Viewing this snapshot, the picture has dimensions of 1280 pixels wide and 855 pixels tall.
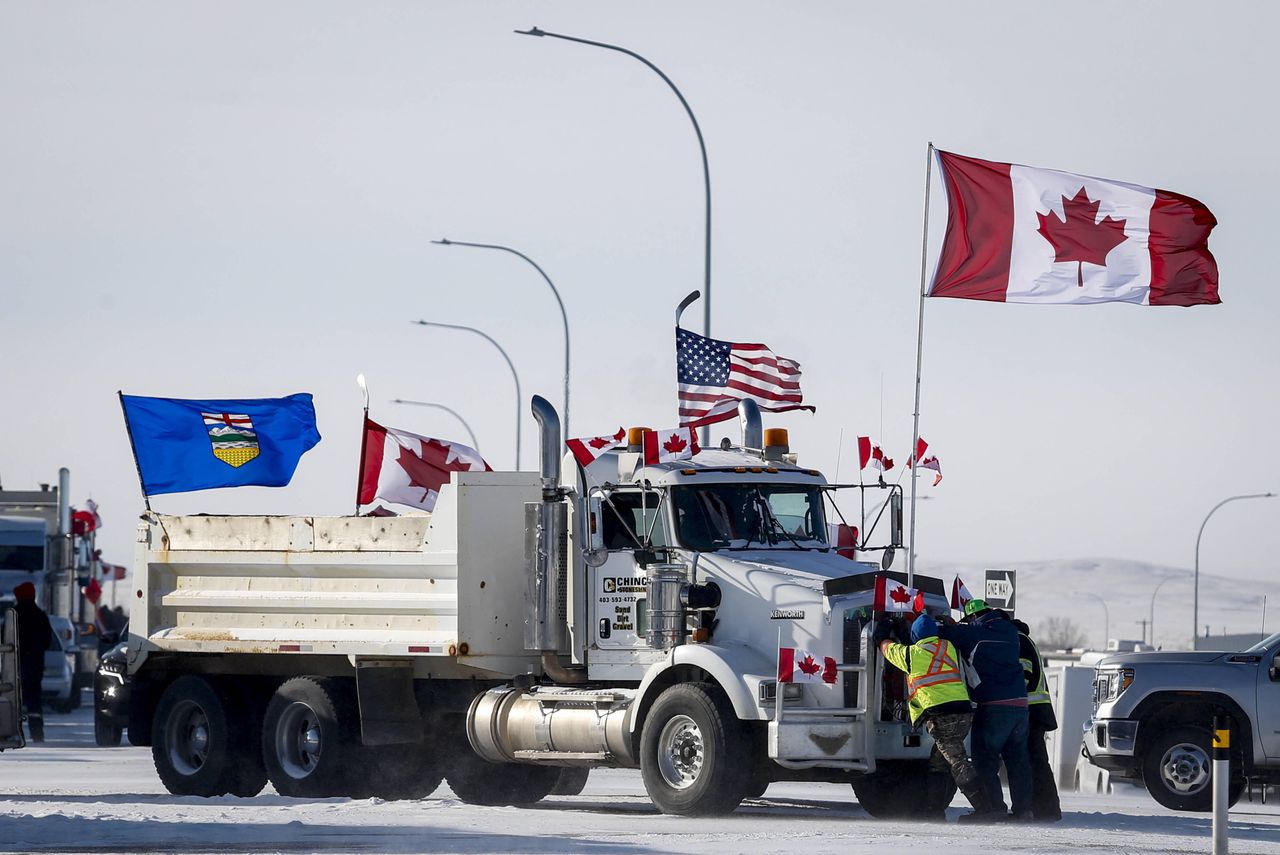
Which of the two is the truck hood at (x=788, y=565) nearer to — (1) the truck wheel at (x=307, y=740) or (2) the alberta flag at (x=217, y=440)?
(1) the truck wheel at (x=307, y=740)

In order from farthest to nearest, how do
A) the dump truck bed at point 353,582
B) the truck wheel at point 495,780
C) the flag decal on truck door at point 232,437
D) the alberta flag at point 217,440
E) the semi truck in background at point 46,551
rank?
the semi truck in background at point 46,551
the flag decal on truck door at point 232,437
the alberta flag at point 217,440
the truck wheel at point 495,780
the dump truck bed at point 353,582

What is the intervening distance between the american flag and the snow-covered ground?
171 inches

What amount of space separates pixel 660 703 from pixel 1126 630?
605 feet

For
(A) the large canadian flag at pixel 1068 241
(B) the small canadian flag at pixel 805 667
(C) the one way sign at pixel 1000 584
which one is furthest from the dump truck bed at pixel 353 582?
(C) the one way sign at pixel 1000 584

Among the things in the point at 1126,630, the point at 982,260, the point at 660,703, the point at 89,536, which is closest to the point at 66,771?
the point at 660,703

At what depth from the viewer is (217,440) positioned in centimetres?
2195

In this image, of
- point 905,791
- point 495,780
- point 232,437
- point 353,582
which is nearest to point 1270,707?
point 905,791

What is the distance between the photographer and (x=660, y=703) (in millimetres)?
17516

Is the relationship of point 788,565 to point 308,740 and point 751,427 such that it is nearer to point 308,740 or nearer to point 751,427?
point 751,427

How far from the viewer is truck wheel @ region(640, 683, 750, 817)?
55.8ft

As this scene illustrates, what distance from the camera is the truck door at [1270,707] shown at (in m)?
19.8

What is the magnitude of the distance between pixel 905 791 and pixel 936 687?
1.56 metres

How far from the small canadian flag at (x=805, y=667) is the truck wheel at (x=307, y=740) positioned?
4726mm

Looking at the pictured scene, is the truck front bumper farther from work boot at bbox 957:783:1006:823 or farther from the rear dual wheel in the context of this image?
the rear dual wheel
